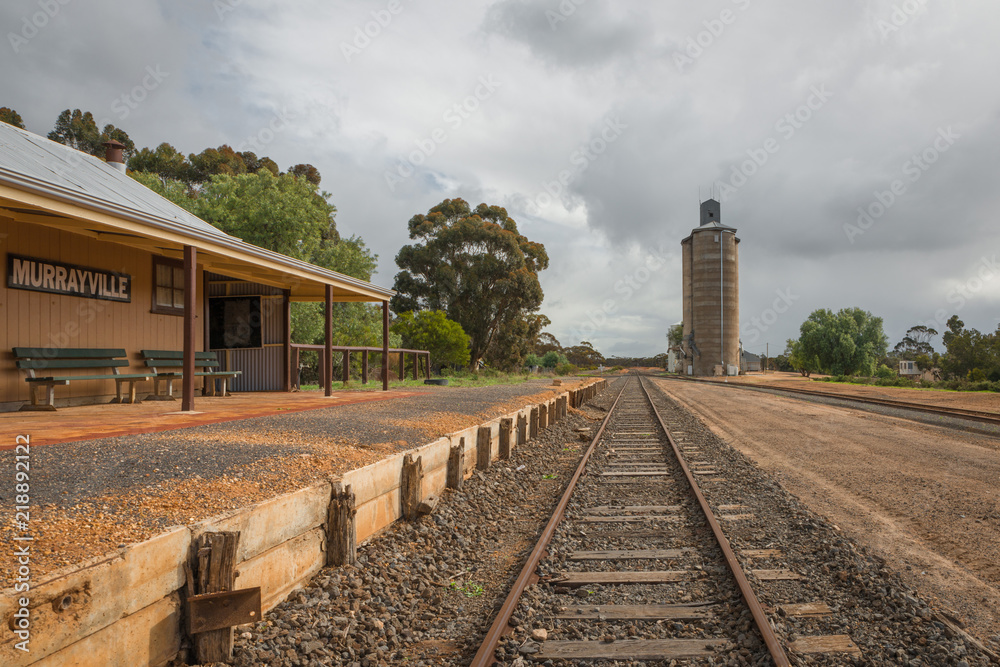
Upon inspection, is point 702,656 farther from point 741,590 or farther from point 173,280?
point 173,280

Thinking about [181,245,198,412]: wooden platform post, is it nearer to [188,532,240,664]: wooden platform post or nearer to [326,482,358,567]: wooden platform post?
[326,482,358,567]: wooden platform post

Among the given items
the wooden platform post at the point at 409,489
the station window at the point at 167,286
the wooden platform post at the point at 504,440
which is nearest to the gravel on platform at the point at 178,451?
the wooden platform post at the point at 409,489

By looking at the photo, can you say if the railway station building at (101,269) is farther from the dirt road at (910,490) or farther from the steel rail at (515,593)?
the dirt road at (910,490)

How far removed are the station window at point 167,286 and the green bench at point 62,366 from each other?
144 centimetres

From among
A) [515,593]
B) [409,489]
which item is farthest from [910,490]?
[409,489]

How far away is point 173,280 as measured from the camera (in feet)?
38.7

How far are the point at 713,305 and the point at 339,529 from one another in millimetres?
68875

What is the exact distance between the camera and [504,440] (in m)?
9.47

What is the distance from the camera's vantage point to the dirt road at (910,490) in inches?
172

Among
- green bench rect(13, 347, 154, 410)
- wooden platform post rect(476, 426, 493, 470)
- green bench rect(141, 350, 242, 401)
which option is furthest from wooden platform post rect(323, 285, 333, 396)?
wooden platform post rect(476, 426, 493, 470)

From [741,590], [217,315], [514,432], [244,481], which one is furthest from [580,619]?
[217,315]

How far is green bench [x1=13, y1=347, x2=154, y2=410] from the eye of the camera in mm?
8414

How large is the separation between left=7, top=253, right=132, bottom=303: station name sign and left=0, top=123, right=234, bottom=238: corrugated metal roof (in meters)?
1.28

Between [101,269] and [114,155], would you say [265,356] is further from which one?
[114,155]
